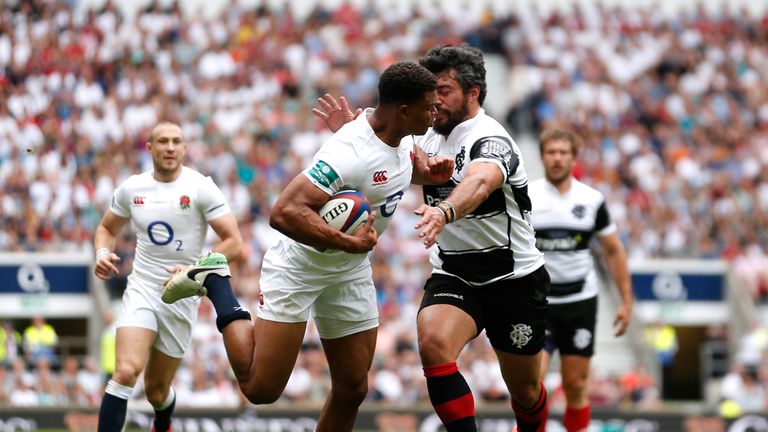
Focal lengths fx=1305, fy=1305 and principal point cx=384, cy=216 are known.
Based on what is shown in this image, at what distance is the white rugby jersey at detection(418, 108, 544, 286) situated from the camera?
8.37 metres

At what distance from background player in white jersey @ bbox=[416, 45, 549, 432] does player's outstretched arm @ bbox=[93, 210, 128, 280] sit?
7.84 ft

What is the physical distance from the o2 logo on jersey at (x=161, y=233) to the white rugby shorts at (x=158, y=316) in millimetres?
331

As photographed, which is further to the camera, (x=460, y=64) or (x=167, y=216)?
(x=167, y=216)

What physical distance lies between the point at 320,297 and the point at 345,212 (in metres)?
0.87

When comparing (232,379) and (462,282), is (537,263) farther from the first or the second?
(232,379)

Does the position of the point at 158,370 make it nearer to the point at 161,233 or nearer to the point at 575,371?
the point at 161,233

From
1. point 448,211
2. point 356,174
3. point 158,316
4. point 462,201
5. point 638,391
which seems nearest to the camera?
point 448,211

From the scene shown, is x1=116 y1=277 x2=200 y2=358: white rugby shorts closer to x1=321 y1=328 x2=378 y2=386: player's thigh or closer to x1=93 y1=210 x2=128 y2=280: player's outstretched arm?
x1=93 y1=210 x2=128 y2=280: player's outstretched arm

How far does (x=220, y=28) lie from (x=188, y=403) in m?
10.5

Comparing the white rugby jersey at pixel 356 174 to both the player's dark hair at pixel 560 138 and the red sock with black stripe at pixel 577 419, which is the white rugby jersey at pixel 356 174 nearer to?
the player's dark hair at pixel 560 138

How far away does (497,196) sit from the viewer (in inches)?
330

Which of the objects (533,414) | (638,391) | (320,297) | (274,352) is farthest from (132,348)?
(638,391)

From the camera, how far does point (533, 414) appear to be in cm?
889

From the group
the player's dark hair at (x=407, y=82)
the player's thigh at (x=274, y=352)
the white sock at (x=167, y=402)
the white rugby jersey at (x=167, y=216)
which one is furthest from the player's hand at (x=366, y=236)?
the white sock at (x=167, y=402)
